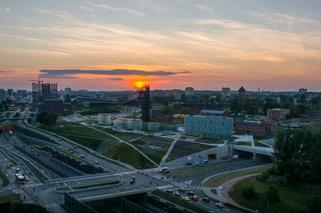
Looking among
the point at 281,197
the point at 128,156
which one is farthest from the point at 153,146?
the point at 281,197

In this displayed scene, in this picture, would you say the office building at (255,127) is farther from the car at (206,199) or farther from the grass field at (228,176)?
the car at (206,199)

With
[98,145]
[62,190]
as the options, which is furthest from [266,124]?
[62,190]

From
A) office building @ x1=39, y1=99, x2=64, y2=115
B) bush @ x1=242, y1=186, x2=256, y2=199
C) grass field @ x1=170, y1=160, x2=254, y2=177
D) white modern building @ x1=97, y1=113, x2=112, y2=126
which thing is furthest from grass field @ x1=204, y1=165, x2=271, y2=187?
office building @ x1=39, y1=99, x2=64, y2=115

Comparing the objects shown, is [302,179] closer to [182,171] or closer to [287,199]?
Answer: [287,199]

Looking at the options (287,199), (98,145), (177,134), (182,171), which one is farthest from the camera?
(177,134)

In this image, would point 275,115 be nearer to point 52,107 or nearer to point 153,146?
point 153,146

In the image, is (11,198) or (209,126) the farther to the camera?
(209,126)
